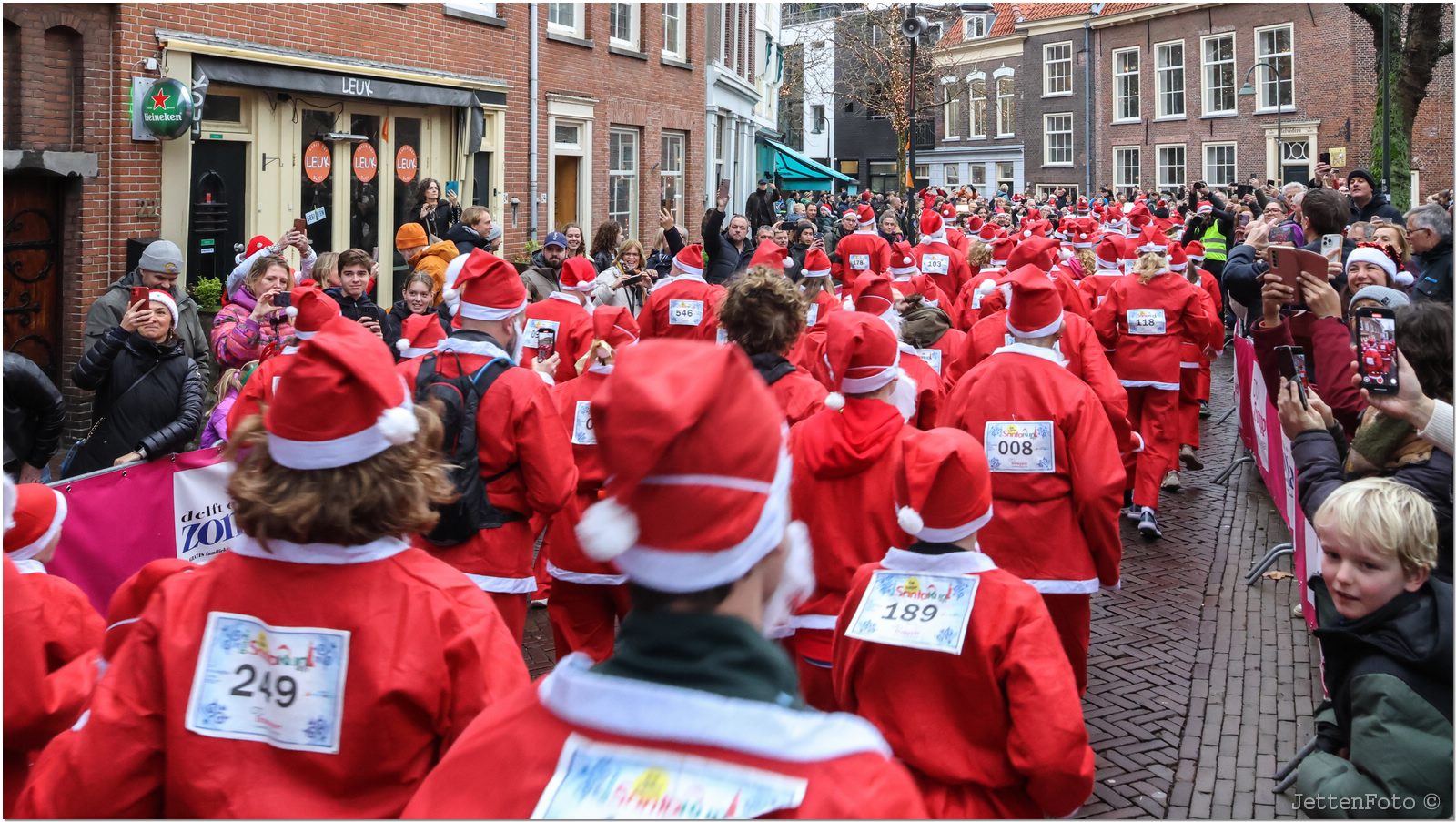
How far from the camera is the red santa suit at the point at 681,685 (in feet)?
5.12

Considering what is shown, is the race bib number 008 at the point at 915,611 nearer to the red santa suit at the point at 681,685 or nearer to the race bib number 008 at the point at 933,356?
the red santa suit at the point at 681,685

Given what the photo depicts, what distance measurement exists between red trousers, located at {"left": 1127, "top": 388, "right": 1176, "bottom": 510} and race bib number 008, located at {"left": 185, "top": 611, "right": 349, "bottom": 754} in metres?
8.28

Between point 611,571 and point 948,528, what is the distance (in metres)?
2.57

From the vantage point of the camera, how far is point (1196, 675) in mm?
6910

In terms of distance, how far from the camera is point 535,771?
1658 mm

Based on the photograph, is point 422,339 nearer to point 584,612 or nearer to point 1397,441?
point 584,612

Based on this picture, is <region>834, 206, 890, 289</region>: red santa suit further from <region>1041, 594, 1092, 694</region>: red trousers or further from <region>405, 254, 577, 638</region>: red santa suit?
<region>405, 254, 577, 638</region>: red santa suit

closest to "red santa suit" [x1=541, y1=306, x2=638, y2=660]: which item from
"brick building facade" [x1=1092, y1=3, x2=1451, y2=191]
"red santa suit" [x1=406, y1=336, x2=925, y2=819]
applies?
"red santa suit" [x1=406, y1=336, x2=925, y2=819]

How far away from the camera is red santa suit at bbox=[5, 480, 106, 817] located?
284 cm

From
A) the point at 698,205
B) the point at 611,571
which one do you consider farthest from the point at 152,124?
the point at 698,205

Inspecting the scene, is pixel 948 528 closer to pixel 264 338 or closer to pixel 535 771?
pixel 535 771

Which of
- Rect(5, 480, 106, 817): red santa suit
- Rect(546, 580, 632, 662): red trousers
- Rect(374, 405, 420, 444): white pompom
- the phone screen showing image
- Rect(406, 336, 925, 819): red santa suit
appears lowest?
Rect(546, 580, 632, 662): red trousers

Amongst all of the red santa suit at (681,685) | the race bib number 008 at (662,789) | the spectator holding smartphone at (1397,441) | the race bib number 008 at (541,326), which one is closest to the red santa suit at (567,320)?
the race bib number 008 at (541,326)

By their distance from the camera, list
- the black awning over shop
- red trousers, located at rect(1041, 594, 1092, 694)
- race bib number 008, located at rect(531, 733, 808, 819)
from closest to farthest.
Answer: race bib number 008, located at rect(531, 733, 808, 819) → red trousers, located at rect(1041, 594, 1092, 694) → the black awning over shop
